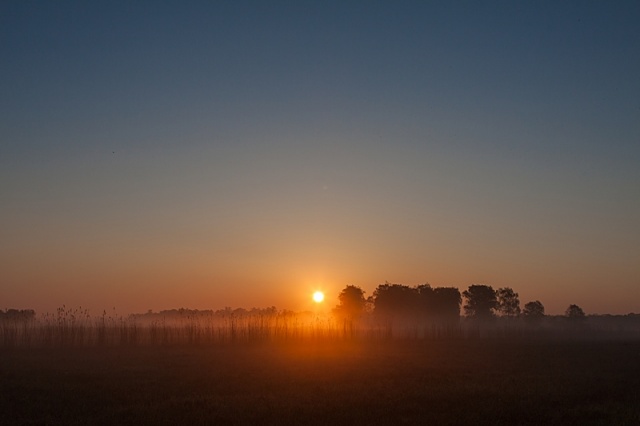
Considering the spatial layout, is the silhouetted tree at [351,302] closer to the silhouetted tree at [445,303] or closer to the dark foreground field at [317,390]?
the silhouetted tree at [445,303]

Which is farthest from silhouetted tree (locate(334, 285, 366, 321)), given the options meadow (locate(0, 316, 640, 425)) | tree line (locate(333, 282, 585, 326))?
meadow (locate(0, 316, 640, 425))

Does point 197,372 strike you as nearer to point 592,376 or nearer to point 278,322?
point 592,376

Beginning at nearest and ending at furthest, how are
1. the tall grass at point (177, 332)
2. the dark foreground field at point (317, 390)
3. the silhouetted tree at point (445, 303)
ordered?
the dark foreground field at point (317, 390) → the tall grass at point (177, 332) → the silhouetted tree at point (445, 303)

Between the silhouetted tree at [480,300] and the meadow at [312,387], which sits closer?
the meadow at [312,387]

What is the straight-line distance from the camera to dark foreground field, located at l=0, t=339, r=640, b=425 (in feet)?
48.3

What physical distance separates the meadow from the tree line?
62.6 m

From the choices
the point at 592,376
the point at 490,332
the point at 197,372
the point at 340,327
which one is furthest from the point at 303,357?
the point at 490,332

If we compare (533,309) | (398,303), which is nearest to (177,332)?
(398,303)

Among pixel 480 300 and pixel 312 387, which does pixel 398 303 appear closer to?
pixel 480 300

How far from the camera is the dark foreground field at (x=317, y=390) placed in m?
14.7

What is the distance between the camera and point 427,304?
99125mm

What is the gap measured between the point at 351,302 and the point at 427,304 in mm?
12918

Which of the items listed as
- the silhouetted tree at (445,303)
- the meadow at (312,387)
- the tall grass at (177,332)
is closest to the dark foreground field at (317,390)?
the meadow at (312,387)

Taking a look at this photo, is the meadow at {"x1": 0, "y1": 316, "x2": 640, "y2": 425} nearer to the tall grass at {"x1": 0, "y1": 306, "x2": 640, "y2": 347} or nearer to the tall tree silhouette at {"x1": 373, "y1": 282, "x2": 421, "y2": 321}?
the tall grass at {"x1": 0, "y1": 306, "x2": 640, "y2": 347}
